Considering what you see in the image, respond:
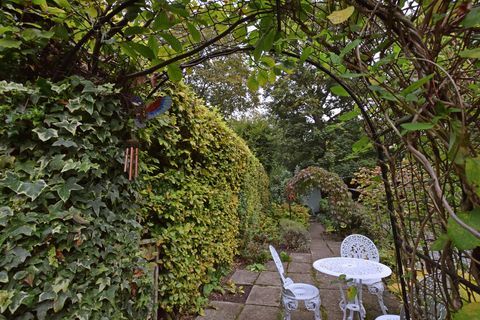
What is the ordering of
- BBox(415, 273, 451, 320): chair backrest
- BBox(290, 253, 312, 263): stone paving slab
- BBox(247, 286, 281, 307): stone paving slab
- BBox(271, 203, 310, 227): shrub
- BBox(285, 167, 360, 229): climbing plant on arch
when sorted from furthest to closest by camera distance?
1. BBox(271, 203, 310, 227): shrub
2. BBox(285, 167, 360, 229): climbing plant on arch
3. BBox(290, 253, 312, 263): stone paving slab
4. BBox(247, 286, 281, 307): stone paving slab
5. BBox(415, 273, 451, 320): chair backrest

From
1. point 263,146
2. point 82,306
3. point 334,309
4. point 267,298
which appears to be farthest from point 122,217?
point 263,146

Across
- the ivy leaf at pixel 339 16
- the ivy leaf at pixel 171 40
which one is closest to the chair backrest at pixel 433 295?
the ivy leaf at pixel 339 16

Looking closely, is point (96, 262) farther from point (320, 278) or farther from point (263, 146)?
point (263, 146)

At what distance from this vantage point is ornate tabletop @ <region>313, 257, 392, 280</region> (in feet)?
8.79

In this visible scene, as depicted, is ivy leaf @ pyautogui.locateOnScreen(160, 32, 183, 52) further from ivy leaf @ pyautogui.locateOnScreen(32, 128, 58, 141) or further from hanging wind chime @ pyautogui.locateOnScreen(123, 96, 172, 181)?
ivy leaf @ pyautogui.locateOnScreen(32, 128, 58, 141)

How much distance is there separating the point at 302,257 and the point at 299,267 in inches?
25.6

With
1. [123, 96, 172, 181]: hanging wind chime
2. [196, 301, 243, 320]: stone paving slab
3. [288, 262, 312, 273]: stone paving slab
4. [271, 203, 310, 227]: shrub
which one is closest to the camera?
[123, 96, 172, 181]: hanging wind chime

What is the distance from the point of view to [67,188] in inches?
46.9

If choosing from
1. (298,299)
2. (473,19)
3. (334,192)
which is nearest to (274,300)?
(298,299)

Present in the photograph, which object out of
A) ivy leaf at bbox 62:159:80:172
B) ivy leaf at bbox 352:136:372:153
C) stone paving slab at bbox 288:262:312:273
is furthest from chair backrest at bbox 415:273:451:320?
stone paving slab at bbox 288:262:312:273

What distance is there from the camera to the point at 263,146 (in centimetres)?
962

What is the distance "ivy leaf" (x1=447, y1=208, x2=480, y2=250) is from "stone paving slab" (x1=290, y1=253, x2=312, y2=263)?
5.05 m

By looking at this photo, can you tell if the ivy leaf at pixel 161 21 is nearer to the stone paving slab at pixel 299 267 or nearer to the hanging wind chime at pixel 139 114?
the hanging wind chime at pixel 139 114

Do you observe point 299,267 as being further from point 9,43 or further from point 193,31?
point 9,43
